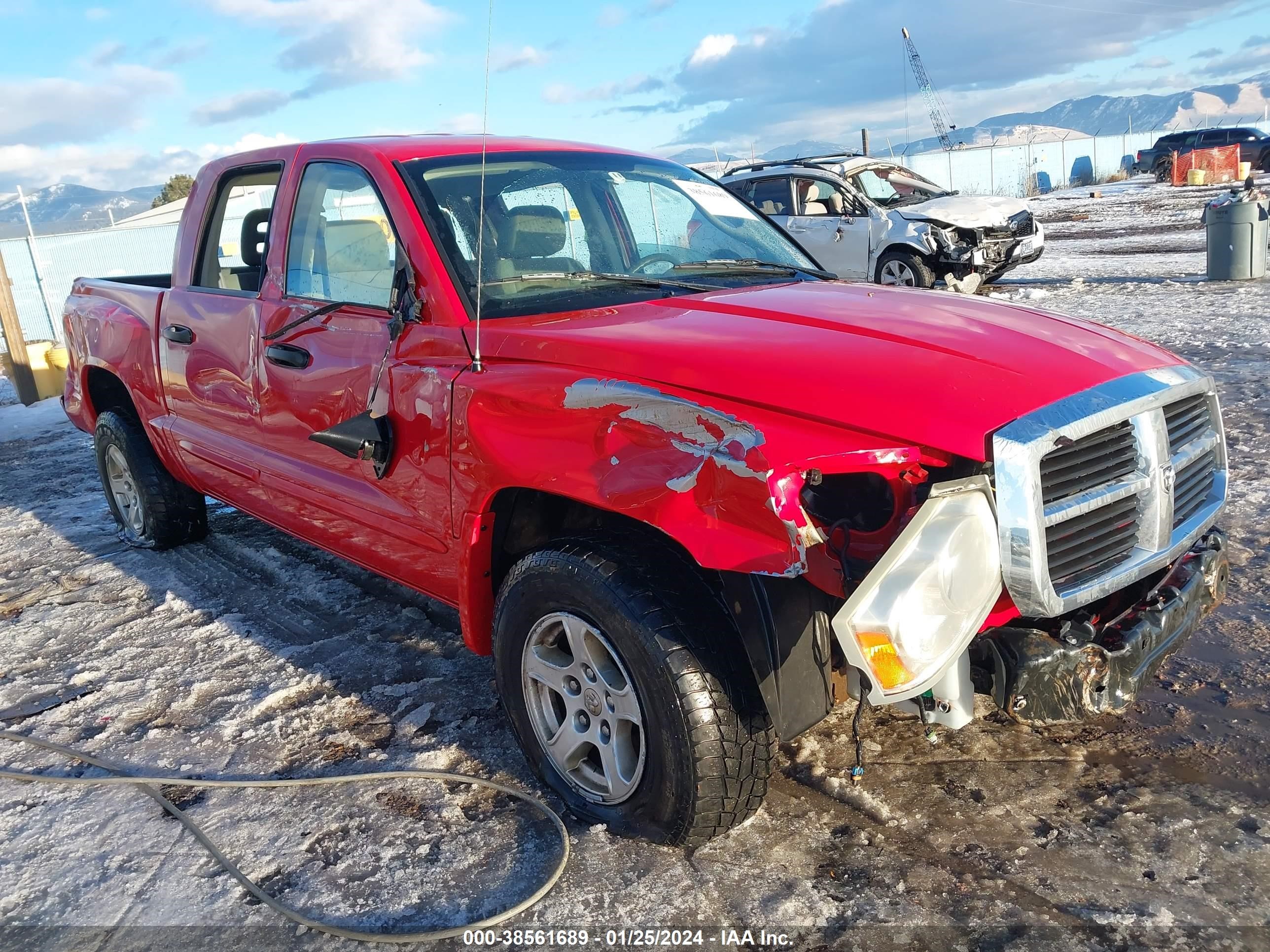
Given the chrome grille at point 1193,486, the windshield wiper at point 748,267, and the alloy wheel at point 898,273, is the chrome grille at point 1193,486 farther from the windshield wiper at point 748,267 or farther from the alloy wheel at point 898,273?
the alloy wheel at point 898,273

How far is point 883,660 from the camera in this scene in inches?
81.2

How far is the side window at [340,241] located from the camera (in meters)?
3.24

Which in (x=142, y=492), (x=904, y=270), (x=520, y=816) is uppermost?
(x=904, y=270)

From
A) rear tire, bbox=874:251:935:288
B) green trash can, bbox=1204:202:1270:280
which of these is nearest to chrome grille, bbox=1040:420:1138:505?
rear tire, bbox=874:251:935:288

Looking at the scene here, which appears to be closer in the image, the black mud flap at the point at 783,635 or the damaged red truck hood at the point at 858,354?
the damaged red truck hood at the point at 858,354

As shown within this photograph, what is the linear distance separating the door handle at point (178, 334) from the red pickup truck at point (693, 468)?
2.19 feet

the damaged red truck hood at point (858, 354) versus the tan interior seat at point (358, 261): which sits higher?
the tan interior seat at point (358, 261)

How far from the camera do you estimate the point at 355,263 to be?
3.36 m

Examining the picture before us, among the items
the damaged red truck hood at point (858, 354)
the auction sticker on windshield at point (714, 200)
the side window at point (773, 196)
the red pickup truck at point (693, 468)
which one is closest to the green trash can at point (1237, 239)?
the side window at point (773, 196)

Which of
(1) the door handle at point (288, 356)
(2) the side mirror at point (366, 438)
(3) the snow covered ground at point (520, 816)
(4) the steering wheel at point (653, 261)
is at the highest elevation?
(4) the steering wheel at point (653, 261)

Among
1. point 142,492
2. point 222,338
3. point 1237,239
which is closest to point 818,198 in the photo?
point 1237,239

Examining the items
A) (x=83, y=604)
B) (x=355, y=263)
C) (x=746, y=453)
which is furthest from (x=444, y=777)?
(x=83, y=604)

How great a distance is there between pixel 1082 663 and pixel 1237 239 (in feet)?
37.9

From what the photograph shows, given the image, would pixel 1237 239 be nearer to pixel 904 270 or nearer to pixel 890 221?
pixel 904 270
